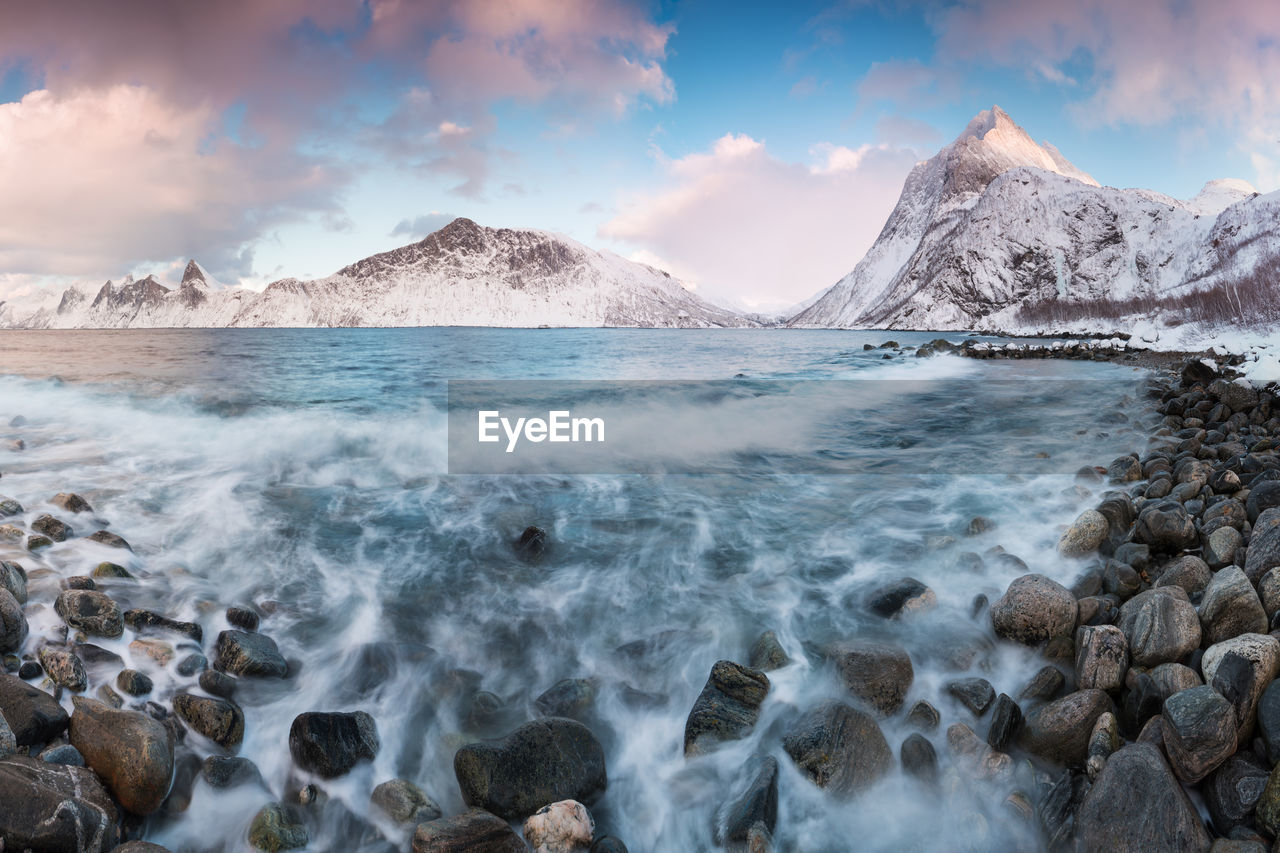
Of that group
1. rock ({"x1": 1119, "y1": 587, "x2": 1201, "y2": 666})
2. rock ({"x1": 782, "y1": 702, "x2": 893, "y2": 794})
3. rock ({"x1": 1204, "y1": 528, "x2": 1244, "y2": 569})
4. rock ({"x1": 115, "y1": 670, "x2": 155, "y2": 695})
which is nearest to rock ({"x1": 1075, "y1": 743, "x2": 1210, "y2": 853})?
rock ({"x1": 1119, "y1": 587, "x2": 1201, "y2": 666})

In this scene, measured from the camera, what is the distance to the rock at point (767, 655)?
15.6ft

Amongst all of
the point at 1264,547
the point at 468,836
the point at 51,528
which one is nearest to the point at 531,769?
the point at 468,836

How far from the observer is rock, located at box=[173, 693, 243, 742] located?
3.76 m

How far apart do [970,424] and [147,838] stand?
51.5ft

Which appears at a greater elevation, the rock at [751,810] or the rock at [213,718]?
the rock at [213,718]

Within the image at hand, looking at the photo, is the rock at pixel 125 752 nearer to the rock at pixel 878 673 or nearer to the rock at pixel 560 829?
the rock at pixel 560 829

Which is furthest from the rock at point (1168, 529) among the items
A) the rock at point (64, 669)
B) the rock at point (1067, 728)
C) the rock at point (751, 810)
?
the rock at point (64, 669)

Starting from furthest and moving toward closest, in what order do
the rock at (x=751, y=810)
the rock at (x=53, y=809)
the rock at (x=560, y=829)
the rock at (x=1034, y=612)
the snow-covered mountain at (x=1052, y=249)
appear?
the snow-covered mountain at (x=1052, y=249)
the rock at (x=1034, y=612)
the rock at (x=751, y=810)
the rock at (x=560, y=829)
the rock at (x=53, y=809)

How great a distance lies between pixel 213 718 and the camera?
12.4 ft

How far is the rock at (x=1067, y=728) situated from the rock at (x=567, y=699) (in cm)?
306

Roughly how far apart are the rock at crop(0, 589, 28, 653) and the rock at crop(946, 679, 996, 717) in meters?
6.68

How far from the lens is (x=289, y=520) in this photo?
7605 mm

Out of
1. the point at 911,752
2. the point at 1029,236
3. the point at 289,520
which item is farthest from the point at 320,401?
the point at 1029,236

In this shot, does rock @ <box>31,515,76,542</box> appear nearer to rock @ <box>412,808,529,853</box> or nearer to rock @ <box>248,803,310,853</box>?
rock @ <box>248,803,310,853</box>
